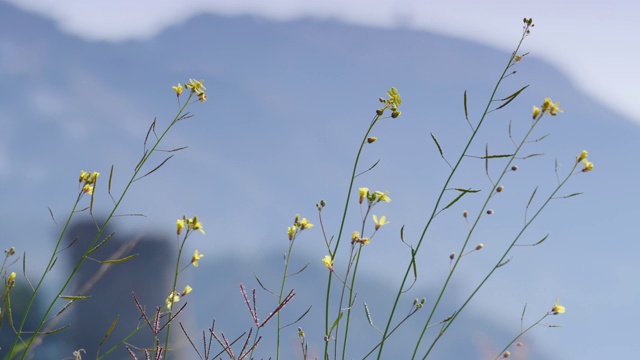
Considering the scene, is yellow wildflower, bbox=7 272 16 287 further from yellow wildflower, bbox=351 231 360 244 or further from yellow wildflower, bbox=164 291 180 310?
yellow wildflower, bbox=351 231 360 244

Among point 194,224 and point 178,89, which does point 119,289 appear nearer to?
point 178,89

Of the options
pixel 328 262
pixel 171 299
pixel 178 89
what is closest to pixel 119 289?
pixel 178 89

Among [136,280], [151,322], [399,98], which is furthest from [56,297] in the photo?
[136,280]

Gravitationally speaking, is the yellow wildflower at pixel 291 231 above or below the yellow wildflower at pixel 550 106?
below

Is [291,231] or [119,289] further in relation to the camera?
[119,289]

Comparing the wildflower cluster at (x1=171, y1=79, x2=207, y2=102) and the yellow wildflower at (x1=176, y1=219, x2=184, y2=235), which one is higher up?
the wildflower cluster at (x1=171, y1=79, x2=207, y2=102)

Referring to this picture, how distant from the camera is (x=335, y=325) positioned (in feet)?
4.20

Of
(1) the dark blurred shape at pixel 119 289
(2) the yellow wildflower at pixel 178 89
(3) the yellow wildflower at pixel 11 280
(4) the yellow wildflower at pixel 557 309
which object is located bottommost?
(1) the dark blurred shape at pixel 119 289

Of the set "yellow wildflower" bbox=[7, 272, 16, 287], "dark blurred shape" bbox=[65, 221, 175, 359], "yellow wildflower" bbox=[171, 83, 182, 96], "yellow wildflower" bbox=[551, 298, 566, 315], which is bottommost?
"dark blurred shape" bbox=[65, 221, 175, 359]

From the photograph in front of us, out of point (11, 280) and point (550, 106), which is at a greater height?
point (550, 106)

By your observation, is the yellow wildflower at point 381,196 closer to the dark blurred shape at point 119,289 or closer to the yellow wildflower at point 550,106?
the yellow wildflower at point 550,106

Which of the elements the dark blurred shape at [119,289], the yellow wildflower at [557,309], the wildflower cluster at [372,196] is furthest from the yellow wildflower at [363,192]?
the dark blurred shape at [119,289]

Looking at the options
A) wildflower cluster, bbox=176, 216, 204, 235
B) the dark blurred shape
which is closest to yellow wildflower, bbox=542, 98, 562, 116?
wildflower cluster, bbox=176, 216, 204, 235

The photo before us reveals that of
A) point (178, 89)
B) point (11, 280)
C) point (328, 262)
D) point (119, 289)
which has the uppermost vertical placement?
point (178, 89)
